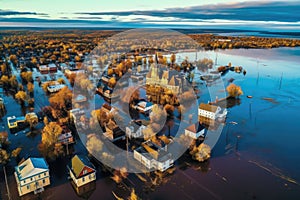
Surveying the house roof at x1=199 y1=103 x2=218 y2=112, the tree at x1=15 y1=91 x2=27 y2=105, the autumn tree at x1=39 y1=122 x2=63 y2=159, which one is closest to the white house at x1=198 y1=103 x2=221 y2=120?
the house roof at x1=199 y1=103 x2=218 y2=112

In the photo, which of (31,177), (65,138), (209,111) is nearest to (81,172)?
(31,177)

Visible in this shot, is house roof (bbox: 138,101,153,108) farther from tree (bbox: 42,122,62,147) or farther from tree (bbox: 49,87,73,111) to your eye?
tree (bbox: 42,122,62,147)

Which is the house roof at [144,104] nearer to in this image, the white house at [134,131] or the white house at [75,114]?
the white house at [134,131]

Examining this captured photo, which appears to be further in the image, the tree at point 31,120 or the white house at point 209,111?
the white house at point 209,111

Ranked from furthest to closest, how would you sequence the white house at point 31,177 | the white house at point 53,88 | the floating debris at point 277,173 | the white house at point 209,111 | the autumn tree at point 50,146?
the white house at point 53,88
the white house at point 209,111
the autumn tree at point 50,146
the floating debris at point 277,173
the white house at point 31,177

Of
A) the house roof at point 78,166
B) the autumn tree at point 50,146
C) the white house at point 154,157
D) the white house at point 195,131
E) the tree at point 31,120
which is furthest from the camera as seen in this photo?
the tree at point 31,120

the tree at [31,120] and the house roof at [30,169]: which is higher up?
the house roof at [30,169]

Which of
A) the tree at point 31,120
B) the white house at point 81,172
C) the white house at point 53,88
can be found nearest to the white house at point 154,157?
the white house at point 81,172
